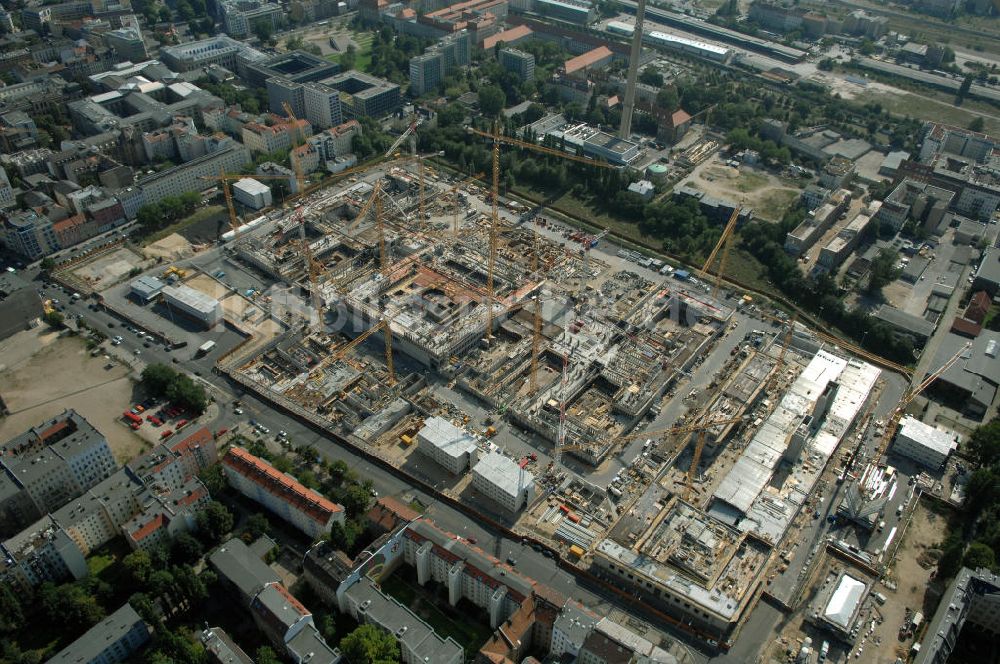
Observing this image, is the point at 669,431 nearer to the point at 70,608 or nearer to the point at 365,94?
the point at 70,608

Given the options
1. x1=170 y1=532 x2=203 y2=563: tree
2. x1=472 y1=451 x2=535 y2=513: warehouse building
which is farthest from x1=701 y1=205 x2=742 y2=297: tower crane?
x1=170 y1=532 x2=203 y2=563: tree

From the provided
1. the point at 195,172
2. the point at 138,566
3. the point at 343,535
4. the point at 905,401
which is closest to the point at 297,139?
the point at 195,172

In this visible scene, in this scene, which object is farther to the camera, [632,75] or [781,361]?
[632,75]

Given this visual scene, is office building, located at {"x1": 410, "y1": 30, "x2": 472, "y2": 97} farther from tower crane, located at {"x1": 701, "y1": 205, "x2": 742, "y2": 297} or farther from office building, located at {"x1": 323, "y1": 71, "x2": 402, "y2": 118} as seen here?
tower crane, located at {"x1": 701, "y1": 205, "x2": 742, "y2": 297}

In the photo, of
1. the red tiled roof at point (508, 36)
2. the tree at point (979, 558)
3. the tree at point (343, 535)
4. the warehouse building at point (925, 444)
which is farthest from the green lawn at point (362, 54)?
the tree at point (979, 558)

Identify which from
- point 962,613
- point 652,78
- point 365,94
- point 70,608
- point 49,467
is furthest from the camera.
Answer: point 652,78

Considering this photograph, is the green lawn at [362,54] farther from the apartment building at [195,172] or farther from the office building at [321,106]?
the apartment building at [195,172]

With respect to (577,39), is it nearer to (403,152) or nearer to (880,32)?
(403,152)
